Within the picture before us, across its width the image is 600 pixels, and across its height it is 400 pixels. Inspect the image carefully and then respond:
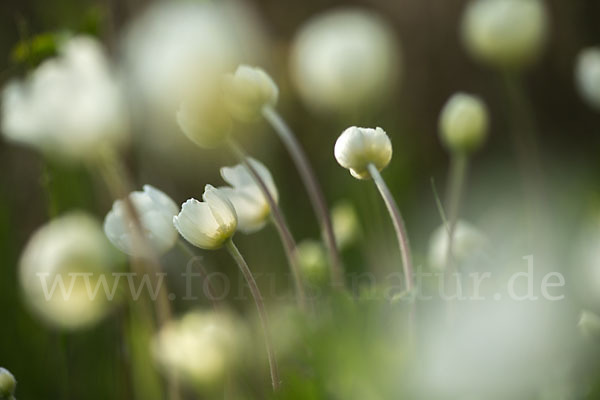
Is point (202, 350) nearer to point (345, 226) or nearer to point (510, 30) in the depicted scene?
point (345, 226)

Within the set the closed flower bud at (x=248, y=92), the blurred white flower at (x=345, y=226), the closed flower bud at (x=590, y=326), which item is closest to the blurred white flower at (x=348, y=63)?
the blurred white flower at (x=345, y=226)

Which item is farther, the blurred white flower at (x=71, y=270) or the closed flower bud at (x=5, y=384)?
the blurred white flower at (x=71, y=270)

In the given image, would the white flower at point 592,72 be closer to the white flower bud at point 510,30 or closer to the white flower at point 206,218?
the white flower bud at point 510,30

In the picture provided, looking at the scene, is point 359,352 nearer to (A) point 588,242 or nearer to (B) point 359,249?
(A) point 588,242

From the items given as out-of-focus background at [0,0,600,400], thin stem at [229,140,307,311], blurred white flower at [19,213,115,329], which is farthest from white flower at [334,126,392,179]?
blurred white flower at [19,213,115,329]

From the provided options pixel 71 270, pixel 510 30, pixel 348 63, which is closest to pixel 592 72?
pixel 510 30

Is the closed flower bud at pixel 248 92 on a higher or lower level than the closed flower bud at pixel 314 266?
higher
